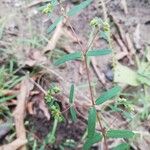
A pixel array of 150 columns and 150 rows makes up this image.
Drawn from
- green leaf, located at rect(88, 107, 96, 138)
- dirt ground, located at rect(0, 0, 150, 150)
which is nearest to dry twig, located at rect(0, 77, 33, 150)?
dirt ground, located at rect(0, 0, 150, 150)

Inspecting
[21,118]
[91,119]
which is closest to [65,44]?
[21,118]

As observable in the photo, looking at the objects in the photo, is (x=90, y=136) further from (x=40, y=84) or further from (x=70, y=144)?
(x=40, y=84)

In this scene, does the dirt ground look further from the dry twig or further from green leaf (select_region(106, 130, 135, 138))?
green leaf (select_region(106, 130, 135, 138))

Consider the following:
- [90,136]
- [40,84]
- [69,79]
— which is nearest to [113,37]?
[69,79]

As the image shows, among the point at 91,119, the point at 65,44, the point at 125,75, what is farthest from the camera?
the point at 65,44

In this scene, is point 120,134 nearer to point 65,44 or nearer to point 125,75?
point 125,75

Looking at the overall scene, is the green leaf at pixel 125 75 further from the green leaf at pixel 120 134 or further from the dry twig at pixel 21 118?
the green leaf at pixel 120 134
